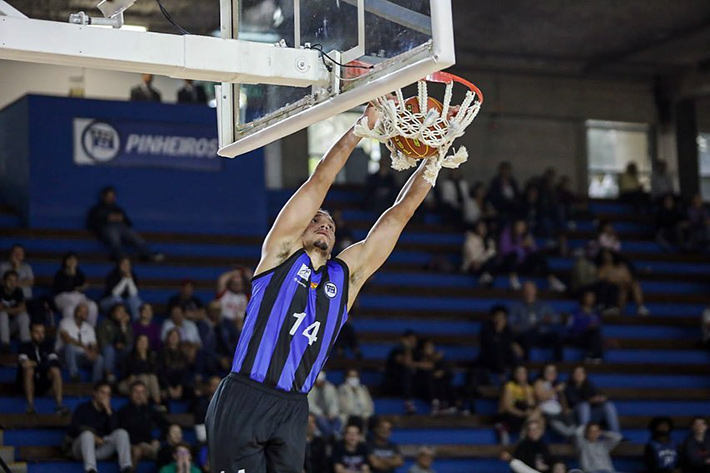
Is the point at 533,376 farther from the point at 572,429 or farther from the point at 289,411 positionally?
the point at 289,411

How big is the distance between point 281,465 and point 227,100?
6.48 ft

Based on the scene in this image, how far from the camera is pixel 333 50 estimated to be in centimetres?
595

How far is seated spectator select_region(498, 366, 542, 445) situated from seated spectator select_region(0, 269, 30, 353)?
20.8 feet

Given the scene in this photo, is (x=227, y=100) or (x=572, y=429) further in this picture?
(x=572, y=429)

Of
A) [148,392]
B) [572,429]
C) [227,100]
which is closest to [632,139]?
[572,429]

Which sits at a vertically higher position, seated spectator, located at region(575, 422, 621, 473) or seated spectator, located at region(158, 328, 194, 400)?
seated spectator, located at region(158, 328, 194, 400)

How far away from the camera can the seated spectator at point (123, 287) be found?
A: 15.6 metres

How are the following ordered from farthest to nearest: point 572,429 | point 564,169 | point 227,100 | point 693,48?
point 564,169 < point 693,48 < point 572,429 < point 227,100

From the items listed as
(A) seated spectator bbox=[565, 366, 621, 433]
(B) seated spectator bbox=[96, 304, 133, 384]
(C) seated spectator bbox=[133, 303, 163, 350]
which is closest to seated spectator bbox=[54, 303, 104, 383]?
(B) seated spectator bbox=[96, 304, 133, 384]

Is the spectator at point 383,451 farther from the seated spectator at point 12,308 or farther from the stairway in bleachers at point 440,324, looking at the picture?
the seated spectator at point 12,308

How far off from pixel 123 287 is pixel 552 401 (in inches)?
234

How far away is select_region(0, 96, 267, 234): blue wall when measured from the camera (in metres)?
17.7

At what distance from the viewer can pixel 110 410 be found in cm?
1362

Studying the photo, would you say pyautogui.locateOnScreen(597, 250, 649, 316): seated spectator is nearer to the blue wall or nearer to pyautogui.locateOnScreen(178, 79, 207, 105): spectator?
the blue wall
